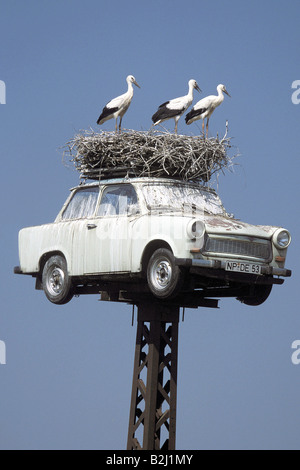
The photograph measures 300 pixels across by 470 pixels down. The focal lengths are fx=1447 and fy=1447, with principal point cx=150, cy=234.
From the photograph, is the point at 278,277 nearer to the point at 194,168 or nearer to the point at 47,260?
the point at 194,168

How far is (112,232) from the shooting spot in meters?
25.6

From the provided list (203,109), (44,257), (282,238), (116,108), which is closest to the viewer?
(282,238)

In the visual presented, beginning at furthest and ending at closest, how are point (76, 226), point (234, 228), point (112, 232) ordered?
point (76, 226)
point (112, 232)
point (234, 228)

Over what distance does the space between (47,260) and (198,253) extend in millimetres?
4310

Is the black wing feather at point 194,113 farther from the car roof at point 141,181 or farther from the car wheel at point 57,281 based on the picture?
the car wheel at point 57,281

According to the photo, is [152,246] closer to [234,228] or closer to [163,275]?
[163,275]

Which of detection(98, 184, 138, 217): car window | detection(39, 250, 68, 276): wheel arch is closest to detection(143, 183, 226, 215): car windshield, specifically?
detection(98, 184, 138, 217): car window

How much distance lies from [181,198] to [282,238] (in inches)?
81.2

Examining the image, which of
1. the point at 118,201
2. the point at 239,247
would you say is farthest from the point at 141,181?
the point at 239,247

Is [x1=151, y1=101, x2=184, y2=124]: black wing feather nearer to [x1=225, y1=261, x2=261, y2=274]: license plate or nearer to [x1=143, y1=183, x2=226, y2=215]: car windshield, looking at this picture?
[x1=143, y1=183, x2=226, y2=215]: car windshield

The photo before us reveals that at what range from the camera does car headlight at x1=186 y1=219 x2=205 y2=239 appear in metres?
23.9

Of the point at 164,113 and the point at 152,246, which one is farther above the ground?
the point at 164,113

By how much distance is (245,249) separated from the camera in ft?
81.3

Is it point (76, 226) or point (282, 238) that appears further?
point (76, 226)
